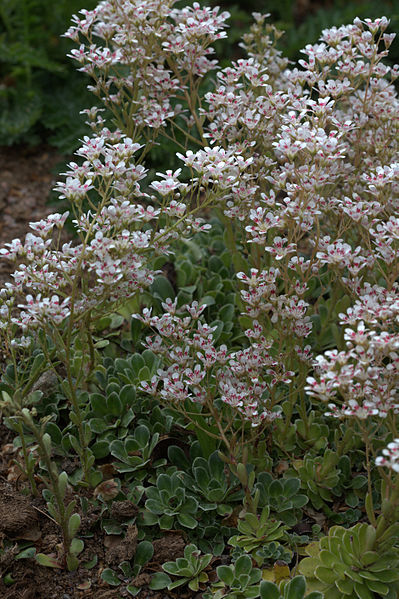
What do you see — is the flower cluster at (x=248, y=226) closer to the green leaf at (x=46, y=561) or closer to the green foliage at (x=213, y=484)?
the green foliage at (x=213, y=484)

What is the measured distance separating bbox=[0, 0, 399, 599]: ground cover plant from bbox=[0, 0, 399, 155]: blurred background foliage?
4.23 feet

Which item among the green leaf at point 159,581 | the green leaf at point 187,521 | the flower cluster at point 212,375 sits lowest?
the green leaf at point 159,581

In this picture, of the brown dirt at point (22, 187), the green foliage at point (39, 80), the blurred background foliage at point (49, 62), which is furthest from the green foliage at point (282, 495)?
the green foliage at point (39, 80)

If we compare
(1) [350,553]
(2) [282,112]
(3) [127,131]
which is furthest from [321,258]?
(3) [127,131]

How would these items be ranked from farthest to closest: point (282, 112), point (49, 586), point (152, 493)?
point (282, 112), point (152, 493), point (49, 586)

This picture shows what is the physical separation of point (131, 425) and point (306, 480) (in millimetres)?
755

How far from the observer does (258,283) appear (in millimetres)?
2342

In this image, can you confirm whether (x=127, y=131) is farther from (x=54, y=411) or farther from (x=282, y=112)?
(x=54, y=411)

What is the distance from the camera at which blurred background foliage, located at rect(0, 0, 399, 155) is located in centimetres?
432

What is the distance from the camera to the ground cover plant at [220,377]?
2156 mm

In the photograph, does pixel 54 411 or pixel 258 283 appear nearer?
pixel 258 283

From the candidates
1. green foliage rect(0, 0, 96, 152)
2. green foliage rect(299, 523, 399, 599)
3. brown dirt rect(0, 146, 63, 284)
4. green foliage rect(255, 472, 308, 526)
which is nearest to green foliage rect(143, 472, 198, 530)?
green foliage rect(255, 472, 308, 526)

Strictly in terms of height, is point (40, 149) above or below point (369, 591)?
above

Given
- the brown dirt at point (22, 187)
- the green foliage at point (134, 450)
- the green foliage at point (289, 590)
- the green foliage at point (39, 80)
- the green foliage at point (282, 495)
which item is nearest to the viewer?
the green foliage at point (289, 590)
